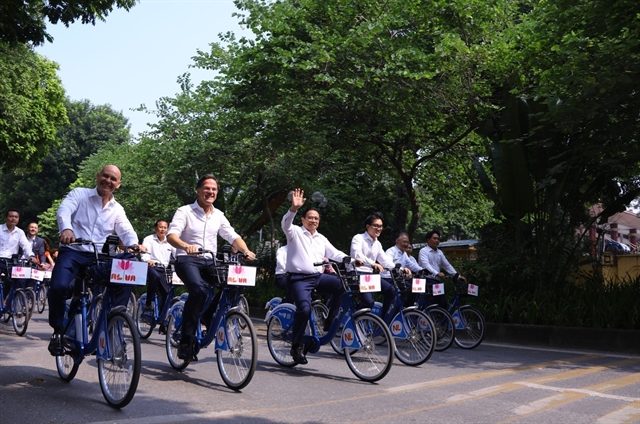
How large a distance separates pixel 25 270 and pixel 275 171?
11.6 m

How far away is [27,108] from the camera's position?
81.9 feet

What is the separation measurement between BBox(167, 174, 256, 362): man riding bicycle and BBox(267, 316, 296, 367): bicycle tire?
136 centimetres

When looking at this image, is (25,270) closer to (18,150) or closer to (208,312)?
(208,312)

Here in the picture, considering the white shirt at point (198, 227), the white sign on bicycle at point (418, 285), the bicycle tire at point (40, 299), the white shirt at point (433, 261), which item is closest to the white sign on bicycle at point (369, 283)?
the white shirt at point (198, 227)

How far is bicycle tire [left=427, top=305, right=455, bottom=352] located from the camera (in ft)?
36.6

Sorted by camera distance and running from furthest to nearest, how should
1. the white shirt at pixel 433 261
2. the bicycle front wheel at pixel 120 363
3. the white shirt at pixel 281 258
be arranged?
the white shirt at pixel 433 261 → the white shirt at pixel 281 258 → the bicycle front wheel at pixel 120 363

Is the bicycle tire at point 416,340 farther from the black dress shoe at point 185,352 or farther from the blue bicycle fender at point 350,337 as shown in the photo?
the black dress shoe at point 185,352

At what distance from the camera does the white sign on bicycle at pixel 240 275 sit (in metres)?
7.16

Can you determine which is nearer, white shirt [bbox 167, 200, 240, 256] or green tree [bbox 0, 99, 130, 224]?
white shirt [bbox 167, 200, 240, 256]

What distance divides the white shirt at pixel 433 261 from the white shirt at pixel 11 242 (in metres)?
6.40

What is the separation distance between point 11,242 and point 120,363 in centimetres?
694

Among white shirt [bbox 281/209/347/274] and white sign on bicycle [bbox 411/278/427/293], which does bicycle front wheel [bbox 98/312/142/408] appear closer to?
white shirt [bbox 281/209/347/274]

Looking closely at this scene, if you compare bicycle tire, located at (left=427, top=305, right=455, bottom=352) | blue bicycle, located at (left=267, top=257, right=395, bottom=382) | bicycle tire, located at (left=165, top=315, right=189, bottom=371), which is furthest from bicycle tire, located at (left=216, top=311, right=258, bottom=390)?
bicycle tire, located at (left=427, top=305, right=455, bottom=352)

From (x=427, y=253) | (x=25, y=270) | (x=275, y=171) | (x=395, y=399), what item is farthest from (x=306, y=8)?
(x=395, y=399)
